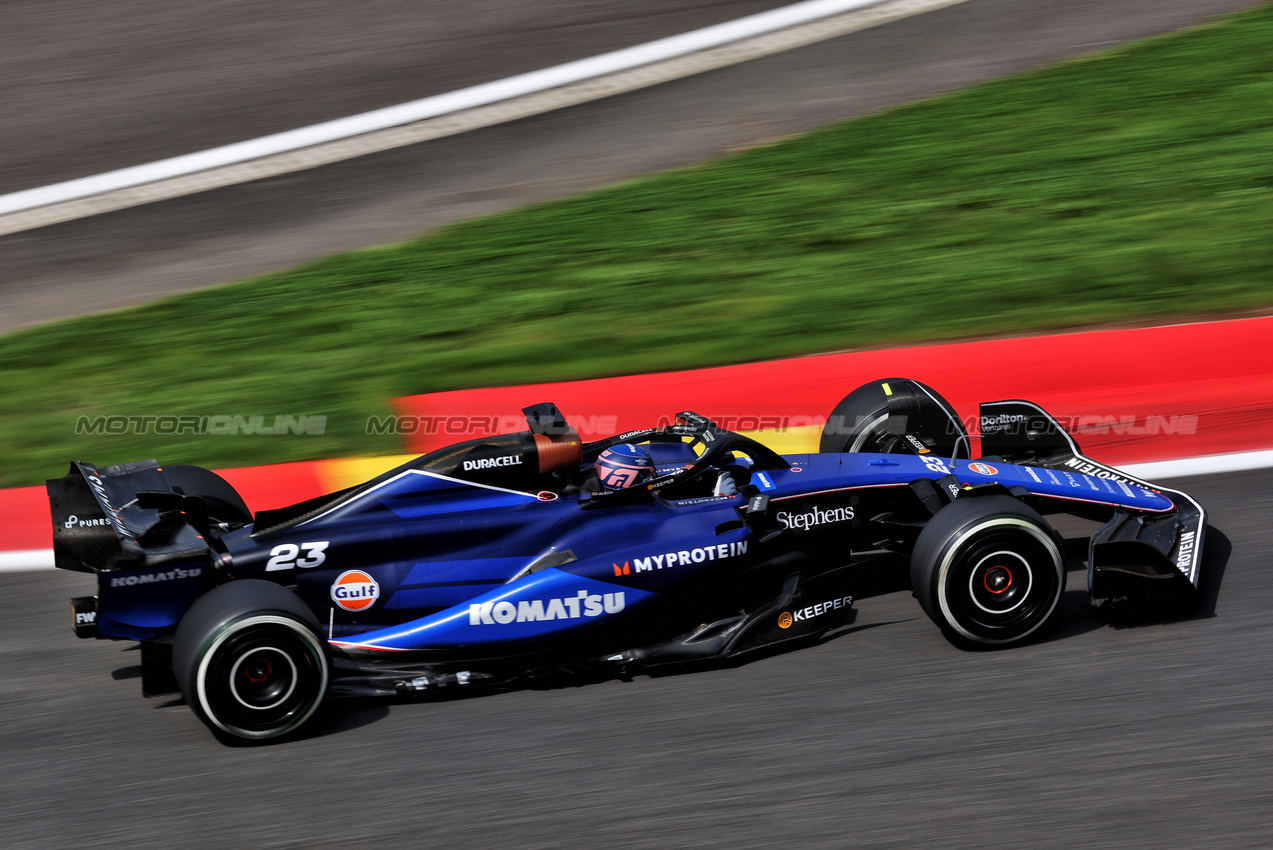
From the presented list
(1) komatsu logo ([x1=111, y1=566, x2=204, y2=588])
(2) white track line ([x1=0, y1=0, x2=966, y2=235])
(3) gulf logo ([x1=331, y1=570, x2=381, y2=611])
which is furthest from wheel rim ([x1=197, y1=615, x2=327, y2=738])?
(2) white track line ([x1=0, y1=0, x2=966, y2=235])

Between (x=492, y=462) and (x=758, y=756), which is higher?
(x=492, y=462)

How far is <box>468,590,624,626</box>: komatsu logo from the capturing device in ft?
15.9

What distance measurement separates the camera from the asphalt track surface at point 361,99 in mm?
10961

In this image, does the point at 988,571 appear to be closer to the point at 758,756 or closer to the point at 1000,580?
the point at 1000,580

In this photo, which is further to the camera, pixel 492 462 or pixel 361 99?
pixel 361 99

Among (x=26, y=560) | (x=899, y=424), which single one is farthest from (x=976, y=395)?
(x=26, y=560)

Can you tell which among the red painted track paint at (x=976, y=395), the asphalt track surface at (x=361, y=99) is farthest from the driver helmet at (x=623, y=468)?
the asphalt track surface at (x=361, y=99)

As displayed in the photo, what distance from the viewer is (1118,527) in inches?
206

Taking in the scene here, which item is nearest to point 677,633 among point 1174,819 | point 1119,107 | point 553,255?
point 1174,819

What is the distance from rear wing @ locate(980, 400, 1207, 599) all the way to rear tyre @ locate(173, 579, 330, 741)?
10.4ft

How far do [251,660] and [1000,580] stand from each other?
118 inches

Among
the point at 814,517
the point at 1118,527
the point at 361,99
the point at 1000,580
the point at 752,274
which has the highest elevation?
the point at 361,99

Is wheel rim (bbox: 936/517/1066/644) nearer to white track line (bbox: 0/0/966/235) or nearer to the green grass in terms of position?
the green grass

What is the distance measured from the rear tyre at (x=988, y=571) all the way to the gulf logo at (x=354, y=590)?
225 centimetres
